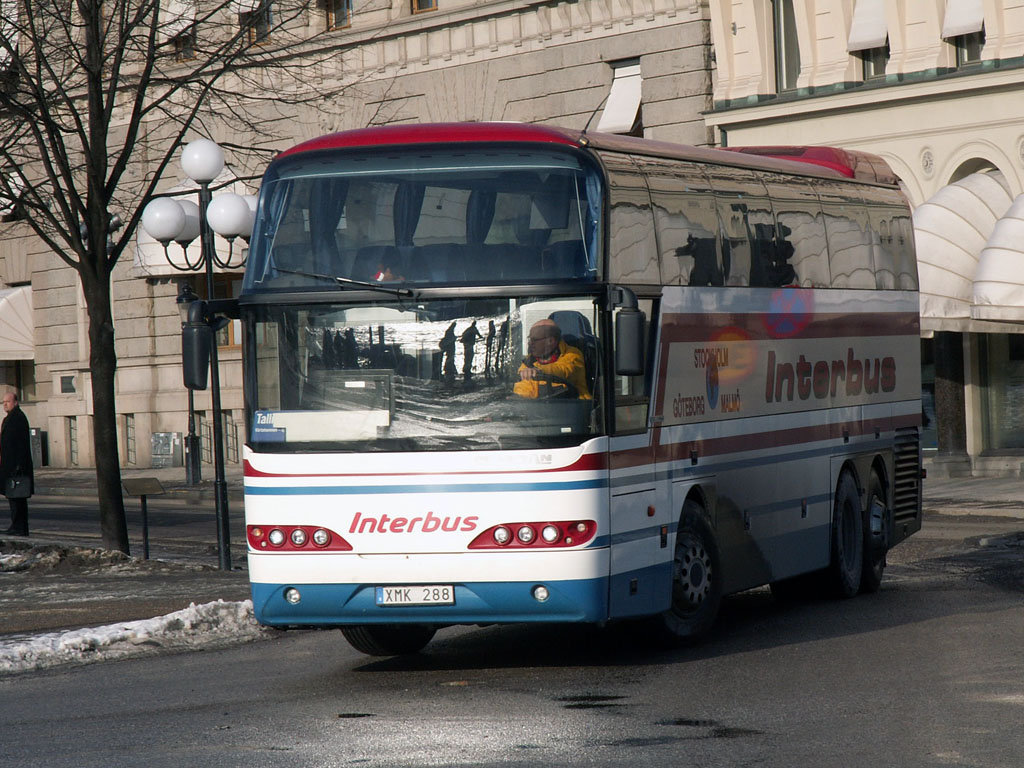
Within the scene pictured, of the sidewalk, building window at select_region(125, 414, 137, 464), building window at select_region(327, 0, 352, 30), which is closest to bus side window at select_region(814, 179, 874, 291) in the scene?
the sidewalk

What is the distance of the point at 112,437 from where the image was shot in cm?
1861

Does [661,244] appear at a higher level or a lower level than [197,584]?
higher

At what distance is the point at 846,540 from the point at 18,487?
40.3 feet

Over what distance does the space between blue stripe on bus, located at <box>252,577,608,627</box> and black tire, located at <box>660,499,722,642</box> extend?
1.06 meters

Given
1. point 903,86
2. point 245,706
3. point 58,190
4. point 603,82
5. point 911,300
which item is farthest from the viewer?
point 603,82

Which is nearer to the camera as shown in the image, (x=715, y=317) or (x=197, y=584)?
(x=715, y=317)

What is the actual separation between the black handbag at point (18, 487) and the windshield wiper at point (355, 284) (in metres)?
13.0

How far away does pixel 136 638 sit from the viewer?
12.3m

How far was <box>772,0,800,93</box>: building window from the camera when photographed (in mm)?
30656

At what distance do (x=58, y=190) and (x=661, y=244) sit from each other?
918 centimetres

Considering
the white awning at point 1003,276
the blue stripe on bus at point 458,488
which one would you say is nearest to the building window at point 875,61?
the white awning at point 1003,276

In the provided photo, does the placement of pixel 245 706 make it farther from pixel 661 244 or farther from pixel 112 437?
pixel 112 437

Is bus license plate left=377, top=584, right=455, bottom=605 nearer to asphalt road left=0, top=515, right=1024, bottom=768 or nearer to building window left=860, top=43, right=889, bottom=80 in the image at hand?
asphalt road left=0, top=515, right=1024, bottom=768

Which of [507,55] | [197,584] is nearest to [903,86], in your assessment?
[507,55]
